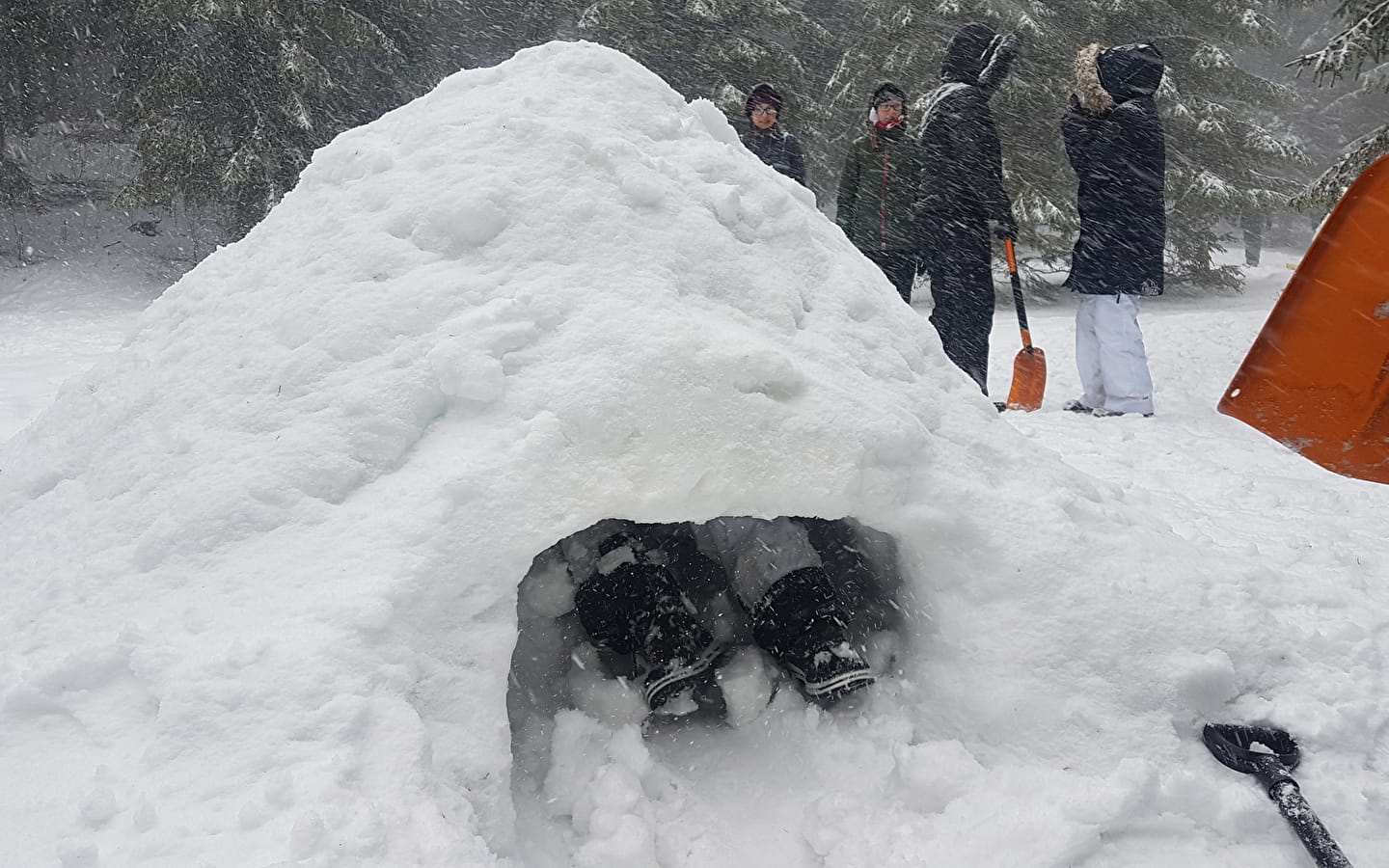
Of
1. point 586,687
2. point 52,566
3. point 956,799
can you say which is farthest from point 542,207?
point 956,799

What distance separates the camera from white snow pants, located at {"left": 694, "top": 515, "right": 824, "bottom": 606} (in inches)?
103

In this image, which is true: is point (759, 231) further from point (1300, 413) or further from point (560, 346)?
point (1300, 413)

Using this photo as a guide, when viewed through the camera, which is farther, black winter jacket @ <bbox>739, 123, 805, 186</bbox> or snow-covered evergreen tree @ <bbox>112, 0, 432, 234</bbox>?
snow-covered evergreen tree @ <bbox>112, 0, 432, 234</bbox>

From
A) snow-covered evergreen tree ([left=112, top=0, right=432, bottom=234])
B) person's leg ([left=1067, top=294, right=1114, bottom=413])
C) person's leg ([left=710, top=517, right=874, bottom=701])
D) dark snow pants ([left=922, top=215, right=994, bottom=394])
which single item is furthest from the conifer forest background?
person's leg ([left=710, top=517, right=874, bottom=701])

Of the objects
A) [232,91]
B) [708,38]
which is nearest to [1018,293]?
[708,38]

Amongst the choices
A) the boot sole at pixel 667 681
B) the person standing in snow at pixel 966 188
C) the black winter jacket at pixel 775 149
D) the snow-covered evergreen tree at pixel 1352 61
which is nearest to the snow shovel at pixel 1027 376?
the person standing in snow at pixel 966 188

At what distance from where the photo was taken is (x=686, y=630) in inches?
97.2

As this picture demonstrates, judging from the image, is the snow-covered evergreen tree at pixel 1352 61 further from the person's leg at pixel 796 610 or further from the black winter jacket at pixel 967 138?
the person's leg at pixel 796 610

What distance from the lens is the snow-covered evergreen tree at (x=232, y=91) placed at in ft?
30.2

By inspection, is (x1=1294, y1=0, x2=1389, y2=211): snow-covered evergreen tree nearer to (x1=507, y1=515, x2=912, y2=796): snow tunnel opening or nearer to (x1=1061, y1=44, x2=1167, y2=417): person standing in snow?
(x1=1061, y1=44, x2=1167, y2=417): person standing in snow

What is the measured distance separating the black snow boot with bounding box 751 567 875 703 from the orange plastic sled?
155cm

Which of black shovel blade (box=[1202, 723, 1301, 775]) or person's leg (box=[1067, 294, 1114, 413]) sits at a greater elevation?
black shovel blade (box=[1202, 723, 1301, 775])

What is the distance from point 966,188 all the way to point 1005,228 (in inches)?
15.7

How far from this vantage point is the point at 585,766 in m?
2.22
